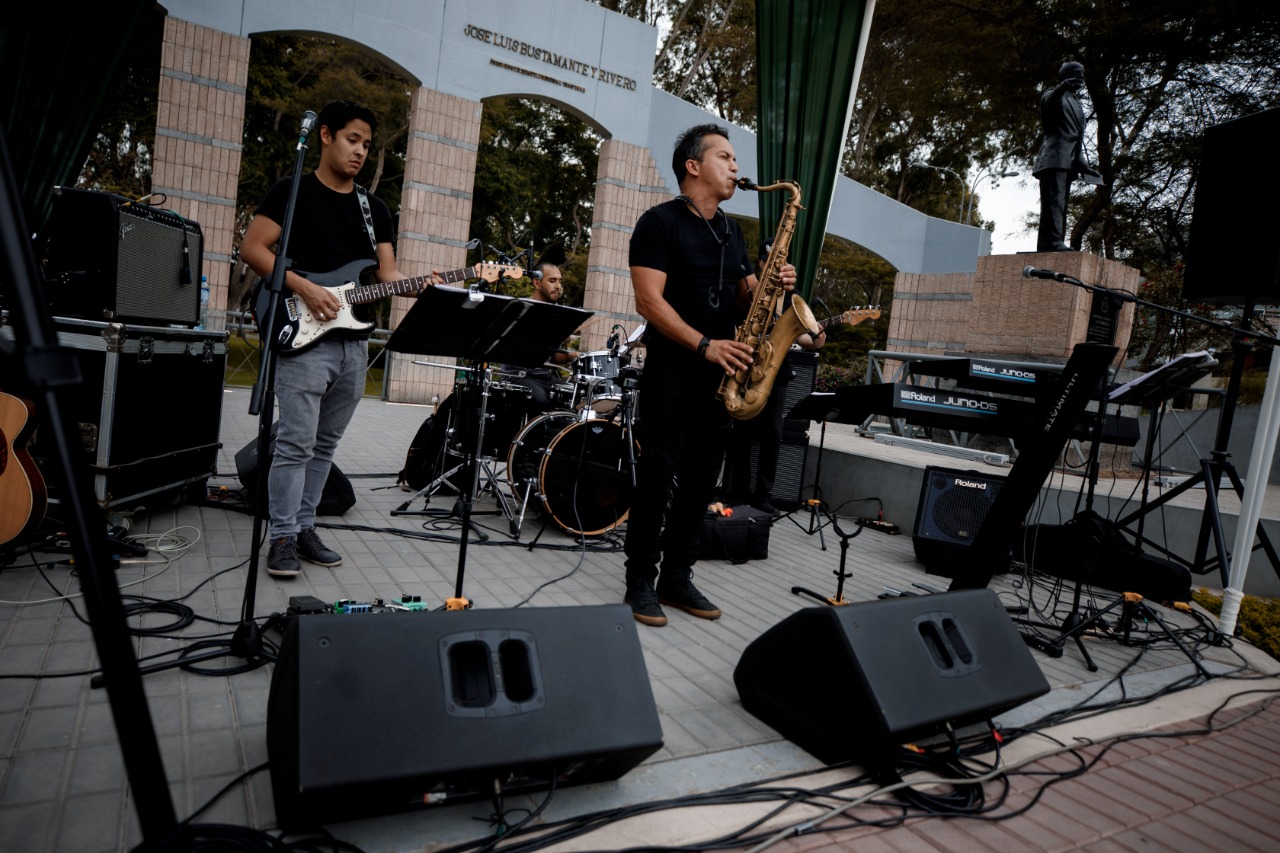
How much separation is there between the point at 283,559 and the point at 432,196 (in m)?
9.99

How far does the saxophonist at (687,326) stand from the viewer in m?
3.57

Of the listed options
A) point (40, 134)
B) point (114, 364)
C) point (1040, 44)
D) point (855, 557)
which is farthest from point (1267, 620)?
point (1040, 44)

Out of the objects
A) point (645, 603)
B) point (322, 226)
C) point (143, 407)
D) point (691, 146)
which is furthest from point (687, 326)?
point (143, 407)

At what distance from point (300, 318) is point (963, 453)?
271 inches

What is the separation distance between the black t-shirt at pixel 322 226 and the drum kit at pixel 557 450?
1283 mm

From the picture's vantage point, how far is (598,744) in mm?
1927

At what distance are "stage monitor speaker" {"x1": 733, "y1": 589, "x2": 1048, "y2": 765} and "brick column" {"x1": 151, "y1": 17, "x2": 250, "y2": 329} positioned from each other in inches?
419

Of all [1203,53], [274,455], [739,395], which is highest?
[1203,53]

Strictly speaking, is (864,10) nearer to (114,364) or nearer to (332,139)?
(332,139)

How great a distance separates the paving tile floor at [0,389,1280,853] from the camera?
1928mm

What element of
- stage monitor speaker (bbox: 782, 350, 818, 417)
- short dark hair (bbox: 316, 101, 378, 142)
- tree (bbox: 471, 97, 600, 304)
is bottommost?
stage monitor speaker (bbox: 782, 350, 818, 417)

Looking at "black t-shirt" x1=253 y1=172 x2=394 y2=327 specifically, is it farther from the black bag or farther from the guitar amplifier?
the black bag

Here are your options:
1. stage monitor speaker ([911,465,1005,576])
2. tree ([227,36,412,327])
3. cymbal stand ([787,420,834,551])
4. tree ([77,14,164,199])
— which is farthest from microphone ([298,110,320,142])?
tree ([77,14,164,199])

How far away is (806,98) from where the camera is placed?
5945 mm
